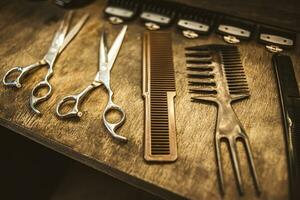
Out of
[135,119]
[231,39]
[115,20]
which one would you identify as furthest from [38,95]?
[231,39]

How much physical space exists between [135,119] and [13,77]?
17.8 inches

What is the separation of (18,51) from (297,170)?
980 millimetres

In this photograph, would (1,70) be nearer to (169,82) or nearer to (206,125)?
(169,82)

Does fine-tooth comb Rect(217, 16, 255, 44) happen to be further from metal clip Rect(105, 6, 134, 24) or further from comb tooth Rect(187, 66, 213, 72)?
metal clip Rect(105, 6, 134, 24)

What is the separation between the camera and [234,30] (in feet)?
3.63

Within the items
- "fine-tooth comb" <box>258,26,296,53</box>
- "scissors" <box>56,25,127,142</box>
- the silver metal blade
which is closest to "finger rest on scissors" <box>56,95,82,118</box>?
"scissors" <box>56,25,127,142</box>

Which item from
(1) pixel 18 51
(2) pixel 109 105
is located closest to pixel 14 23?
(1) pixel 18 51

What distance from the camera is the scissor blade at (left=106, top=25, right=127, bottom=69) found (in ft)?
3.39

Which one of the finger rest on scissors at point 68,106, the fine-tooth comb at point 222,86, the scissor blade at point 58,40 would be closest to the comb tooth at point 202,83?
the fine-tooth comb at point 222,86

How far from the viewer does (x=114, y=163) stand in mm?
782

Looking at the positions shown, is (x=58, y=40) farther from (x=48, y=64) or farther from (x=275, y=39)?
(x=275, y=39)

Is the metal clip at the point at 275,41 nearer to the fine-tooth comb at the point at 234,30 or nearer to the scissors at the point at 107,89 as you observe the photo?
the fine-tooth comb at the point at 234,30

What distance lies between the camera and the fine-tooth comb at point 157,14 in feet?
3.85

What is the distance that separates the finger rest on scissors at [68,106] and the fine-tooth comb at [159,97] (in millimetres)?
208
